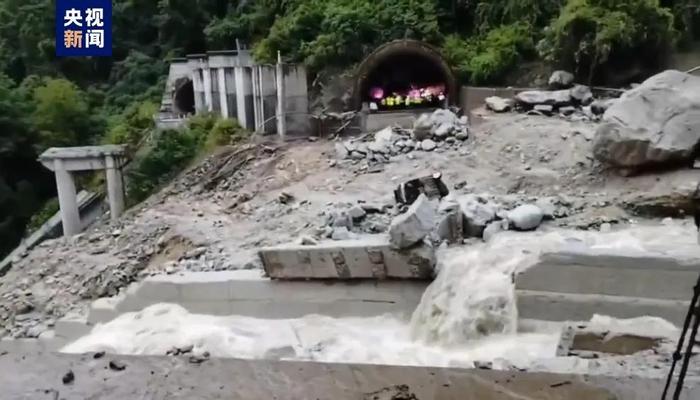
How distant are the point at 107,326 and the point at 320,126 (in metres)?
5.95

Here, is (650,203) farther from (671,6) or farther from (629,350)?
(671,6)

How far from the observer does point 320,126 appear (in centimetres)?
1234

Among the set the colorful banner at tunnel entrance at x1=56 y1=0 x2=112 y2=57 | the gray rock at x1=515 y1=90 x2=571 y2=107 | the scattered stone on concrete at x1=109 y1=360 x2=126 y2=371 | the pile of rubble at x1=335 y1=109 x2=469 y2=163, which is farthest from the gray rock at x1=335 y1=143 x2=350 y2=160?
the scattered stone on concrete at x1=109 y1=360 x2=126 y2=371

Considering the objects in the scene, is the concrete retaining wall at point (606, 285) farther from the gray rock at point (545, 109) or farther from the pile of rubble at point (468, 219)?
the gray rock at point (545, 109)

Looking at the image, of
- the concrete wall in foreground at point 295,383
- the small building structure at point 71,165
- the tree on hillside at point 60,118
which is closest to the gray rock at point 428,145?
the small building structure at point 71,165

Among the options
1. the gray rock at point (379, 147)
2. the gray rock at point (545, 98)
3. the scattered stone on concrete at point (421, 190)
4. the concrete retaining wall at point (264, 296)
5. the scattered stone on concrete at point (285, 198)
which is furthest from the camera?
the gray rock at point (545, 98)

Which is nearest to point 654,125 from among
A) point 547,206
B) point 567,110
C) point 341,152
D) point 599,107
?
point 547,206

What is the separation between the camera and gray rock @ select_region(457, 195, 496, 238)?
738cm

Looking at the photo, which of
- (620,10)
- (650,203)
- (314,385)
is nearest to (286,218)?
(650,203)

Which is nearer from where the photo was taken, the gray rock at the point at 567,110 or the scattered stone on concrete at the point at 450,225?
the scattered stone on concrete at the point at 450,225

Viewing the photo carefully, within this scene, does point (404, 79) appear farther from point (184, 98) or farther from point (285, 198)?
point (184, 98)

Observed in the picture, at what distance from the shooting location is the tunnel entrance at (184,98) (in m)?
17.3

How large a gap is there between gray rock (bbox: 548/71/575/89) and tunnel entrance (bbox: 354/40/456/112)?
1689mm

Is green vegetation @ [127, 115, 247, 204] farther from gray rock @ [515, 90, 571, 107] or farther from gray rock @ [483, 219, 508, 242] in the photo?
gray rock @ [483, 219, 508, 242]
